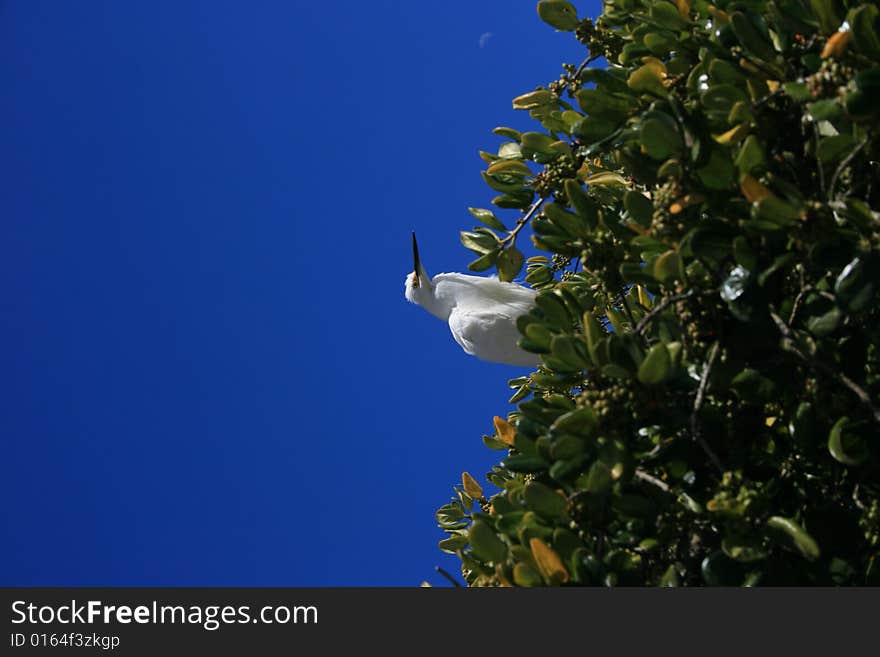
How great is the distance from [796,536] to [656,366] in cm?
26

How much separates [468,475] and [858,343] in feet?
4.25

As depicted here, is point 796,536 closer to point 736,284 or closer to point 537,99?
point 736,284

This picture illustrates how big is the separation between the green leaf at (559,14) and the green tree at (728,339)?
1.20 feet

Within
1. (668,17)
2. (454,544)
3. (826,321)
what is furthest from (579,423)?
(454,544)

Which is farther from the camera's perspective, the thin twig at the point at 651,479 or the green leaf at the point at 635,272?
the green leaf at the point at 635,272

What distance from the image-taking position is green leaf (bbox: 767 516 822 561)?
0.96 m

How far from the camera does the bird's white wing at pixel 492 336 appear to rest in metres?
2.87

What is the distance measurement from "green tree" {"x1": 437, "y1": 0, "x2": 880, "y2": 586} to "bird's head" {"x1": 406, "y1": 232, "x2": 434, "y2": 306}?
2.56 metres

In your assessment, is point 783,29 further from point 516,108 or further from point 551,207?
point 516,108

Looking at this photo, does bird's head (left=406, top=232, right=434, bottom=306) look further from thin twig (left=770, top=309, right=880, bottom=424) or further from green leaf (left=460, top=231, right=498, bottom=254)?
thin twig (left=770, top=309, right=880, bottom=424)

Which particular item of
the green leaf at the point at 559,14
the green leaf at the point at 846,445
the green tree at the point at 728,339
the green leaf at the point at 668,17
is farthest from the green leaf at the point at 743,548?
the green leaf at the point at 559,14

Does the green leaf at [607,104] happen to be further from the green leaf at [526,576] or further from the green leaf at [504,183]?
the green leaf at [526,576]

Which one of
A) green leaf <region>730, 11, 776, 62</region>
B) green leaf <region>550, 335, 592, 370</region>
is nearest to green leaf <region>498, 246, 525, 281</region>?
green leaf <region>550, 335, 592, 370</region>

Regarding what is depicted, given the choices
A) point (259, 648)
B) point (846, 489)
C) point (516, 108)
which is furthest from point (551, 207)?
point (259, 648)
